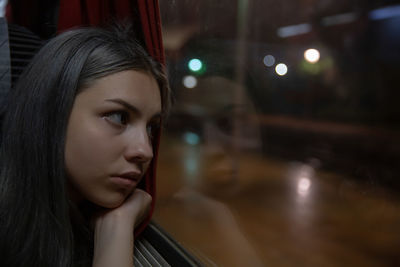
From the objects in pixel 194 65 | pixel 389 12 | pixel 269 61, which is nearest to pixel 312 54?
pixel 389 12

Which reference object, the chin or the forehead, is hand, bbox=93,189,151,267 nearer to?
the chin

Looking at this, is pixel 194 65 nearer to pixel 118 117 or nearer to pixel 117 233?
pixel 118 117

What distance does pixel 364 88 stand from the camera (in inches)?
170

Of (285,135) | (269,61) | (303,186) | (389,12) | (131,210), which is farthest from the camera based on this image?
(285,135)

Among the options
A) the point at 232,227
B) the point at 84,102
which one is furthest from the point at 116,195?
the point at 232,227

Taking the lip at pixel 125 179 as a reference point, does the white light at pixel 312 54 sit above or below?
above

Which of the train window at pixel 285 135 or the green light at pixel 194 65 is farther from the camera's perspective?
the train window at pixel 285 135

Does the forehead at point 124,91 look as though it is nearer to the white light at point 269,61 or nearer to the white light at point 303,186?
the white light at point 269,61

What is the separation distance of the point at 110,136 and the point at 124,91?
0.11m

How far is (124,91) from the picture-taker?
71 centimetres

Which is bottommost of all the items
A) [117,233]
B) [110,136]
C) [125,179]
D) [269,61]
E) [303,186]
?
[303,186]

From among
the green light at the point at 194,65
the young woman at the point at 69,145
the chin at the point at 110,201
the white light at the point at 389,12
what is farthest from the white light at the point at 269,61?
the chin at the point at 110,201

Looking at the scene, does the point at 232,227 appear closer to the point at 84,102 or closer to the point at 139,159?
the point at 139,159

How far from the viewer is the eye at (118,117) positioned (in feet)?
2.30
